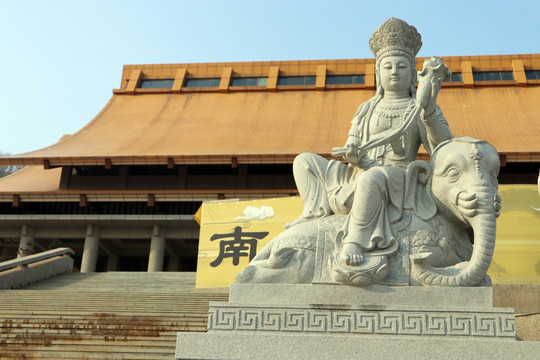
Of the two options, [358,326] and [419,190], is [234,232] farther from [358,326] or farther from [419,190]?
[358,326]

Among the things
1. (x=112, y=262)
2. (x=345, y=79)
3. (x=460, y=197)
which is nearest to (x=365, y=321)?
(x=460, y=197)

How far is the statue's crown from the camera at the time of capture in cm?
601

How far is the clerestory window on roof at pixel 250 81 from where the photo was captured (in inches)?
1064

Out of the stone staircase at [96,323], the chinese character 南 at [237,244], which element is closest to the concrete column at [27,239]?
the stone staircase at [96,323]

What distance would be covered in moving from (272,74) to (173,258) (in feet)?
28.1

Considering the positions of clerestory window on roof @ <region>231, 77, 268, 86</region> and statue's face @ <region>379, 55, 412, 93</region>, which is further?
clerestory window on roof @ <region>231, 77, 268, 86</region>

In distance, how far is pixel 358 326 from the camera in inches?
185

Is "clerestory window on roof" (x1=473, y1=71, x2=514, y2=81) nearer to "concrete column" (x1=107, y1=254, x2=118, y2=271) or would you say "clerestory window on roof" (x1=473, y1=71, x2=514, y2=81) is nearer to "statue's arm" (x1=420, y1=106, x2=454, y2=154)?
"concrete column" (x1=107, y1=254, x2=118, y2=271)

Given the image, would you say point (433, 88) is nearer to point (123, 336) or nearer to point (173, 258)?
point (123, 336)

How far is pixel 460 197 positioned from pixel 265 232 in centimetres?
881

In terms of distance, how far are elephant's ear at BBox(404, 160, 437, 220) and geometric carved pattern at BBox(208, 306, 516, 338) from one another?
900mm

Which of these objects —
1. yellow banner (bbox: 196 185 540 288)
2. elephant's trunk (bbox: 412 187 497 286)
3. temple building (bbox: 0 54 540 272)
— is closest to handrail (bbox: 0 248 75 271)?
yellow banner (bbox: 196 185 540 288)

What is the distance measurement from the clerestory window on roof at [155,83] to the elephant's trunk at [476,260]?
2372cm

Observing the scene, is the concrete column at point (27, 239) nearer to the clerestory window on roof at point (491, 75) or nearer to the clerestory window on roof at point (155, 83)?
the clerestory window on roof at point (155, 83)
